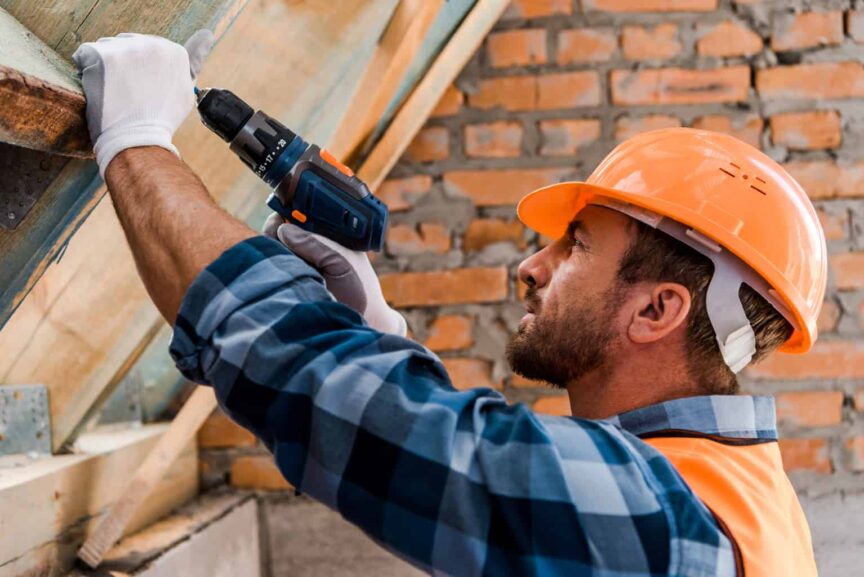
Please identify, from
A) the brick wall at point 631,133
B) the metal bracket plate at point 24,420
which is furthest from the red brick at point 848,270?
the metal bracket plate at point 24,420

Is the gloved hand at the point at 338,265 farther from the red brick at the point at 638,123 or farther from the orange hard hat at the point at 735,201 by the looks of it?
the red brick at the point at 638,123

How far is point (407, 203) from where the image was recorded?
6.28ft

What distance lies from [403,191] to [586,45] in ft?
1.70

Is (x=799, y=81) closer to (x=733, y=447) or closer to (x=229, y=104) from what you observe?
(x=733, y=447)

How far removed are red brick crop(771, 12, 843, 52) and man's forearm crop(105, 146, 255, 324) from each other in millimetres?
1570

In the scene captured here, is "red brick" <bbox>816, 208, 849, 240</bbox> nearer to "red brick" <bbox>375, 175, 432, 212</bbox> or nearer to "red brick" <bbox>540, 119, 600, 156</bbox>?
"red brick" <bbox>540, 119, 600, 156</bbox>

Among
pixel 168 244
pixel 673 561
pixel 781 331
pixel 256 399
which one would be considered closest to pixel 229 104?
pixel 168 244

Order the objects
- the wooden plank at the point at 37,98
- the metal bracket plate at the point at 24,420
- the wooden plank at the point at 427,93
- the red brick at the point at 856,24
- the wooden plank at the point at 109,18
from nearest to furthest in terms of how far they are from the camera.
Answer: the wooden plank at the point at 37,98 < the wooden plank at the point at 109,18 < the metal bracket plate at the point at 24,420 < the wooden plank at the point at 427,93 < the red brick at the point at 856,24

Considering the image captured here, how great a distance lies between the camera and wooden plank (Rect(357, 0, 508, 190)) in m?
1.66

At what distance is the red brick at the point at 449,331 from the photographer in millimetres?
1910

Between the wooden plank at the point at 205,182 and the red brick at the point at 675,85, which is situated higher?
the red brick at the point at 675,85

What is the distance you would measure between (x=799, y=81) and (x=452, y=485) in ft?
5.17

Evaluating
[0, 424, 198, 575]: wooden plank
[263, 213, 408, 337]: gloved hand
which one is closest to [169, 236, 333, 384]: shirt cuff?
[263, 213, 408, 337]: gloved hand

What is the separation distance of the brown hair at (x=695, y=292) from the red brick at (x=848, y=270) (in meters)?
0.97
